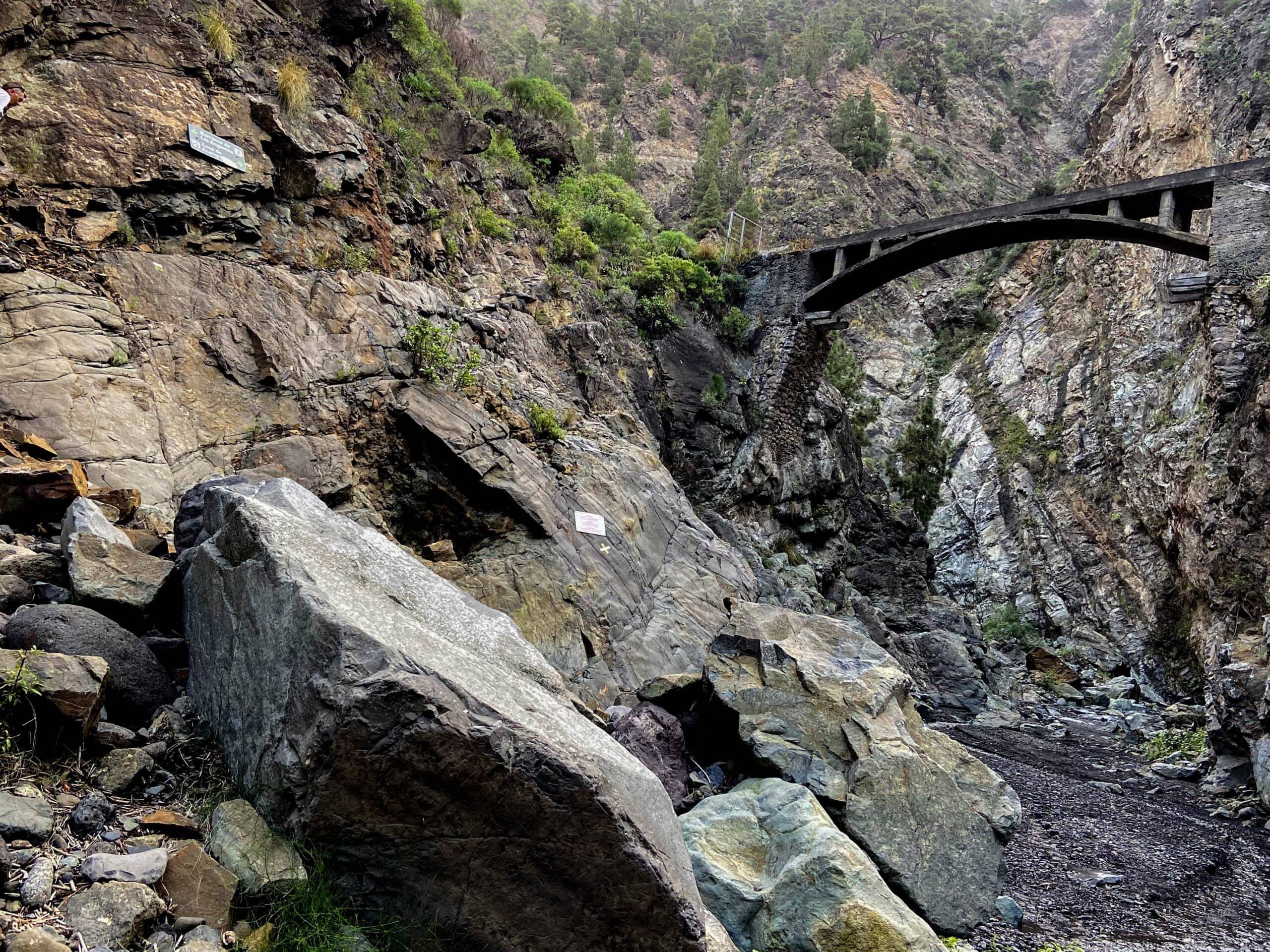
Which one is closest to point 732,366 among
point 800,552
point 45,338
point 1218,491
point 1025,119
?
point 800,552

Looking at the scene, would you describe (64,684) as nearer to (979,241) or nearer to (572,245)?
(572,245)

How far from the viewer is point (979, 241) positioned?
19.5 meters

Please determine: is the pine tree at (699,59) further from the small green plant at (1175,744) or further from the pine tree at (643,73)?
the small green plant at (1175,744)

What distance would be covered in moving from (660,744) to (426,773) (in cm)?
418

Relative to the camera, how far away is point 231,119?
9.02 metres

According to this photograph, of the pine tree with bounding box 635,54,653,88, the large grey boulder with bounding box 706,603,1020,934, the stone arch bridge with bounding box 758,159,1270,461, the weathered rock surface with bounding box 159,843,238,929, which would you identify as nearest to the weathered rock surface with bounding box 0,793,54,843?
the weathered rock surface with bounding box 159,843,238,929

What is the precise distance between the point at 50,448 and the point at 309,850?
4460mm

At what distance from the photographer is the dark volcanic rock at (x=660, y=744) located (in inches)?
257

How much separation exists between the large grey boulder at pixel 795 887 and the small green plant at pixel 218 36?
9.89 meters

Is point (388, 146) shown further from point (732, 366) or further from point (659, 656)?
point (732, 366)

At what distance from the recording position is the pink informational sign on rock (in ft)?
33.3

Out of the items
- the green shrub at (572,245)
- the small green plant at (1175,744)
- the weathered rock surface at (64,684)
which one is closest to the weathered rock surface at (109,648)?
the weathered rock surface at (64,684)

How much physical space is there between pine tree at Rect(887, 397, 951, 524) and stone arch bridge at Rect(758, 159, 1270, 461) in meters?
12.5

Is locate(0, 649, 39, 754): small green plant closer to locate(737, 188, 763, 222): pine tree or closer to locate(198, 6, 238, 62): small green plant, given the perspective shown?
locate(198, 6, 238, 62): small green plant
